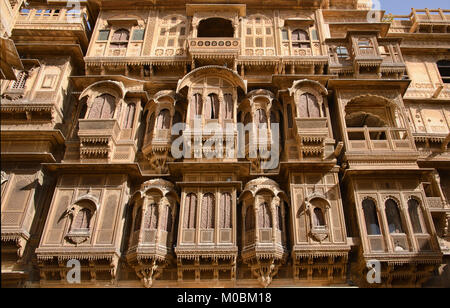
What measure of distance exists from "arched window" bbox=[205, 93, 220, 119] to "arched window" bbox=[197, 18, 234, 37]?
5.13 metres

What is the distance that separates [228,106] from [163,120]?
8.48ft

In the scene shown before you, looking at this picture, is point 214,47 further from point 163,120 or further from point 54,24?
point 54,24

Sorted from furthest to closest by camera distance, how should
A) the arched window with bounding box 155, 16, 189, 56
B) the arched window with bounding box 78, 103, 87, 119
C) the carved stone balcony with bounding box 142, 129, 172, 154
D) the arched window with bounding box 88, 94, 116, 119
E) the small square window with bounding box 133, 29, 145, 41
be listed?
the small square window with bounding box 133, 29, 145, 41 → the arched window with bounding box 155, 16, 189, 56 → the arched window with bounding box 78, 103, 87, 119 → the arched window with bounding box 88, 94, 116, 119 → the carved stone balcony with bounding box 142, 129, 172, 154

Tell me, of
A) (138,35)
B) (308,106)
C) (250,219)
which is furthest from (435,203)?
(138,35)

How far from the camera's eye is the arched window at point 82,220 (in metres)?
13.7

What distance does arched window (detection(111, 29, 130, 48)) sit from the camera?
18906 millimetres

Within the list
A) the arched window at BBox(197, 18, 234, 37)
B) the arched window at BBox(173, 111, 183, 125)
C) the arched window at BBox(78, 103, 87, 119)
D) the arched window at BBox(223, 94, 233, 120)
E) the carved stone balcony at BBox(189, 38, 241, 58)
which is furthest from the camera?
the arched window at BBox(197, 18, 234, 37)

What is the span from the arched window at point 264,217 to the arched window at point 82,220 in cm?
561

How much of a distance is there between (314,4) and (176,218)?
40.3ft

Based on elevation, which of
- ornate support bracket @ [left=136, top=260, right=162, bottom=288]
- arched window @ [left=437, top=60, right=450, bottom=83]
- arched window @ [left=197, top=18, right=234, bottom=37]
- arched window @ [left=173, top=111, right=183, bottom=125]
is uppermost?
arched window @ [left=197, top=18, right=234, bottom=37]

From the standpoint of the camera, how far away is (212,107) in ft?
54.0

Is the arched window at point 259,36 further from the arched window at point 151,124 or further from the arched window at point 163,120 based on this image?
the arched window at point 151,124

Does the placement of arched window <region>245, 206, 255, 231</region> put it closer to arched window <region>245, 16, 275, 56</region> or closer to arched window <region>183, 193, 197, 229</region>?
arched window <region>183, 193, 197, 229</region>

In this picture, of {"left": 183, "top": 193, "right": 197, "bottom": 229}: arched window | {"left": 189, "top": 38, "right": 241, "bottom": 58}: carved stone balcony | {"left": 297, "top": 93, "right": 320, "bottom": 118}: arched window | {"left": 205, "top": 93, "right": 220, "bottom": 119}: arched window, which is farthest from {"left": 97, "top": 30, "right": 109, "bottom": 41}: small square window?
{"left": 297, "top": 93, "right": 320, "bottom": 118}: arched window
